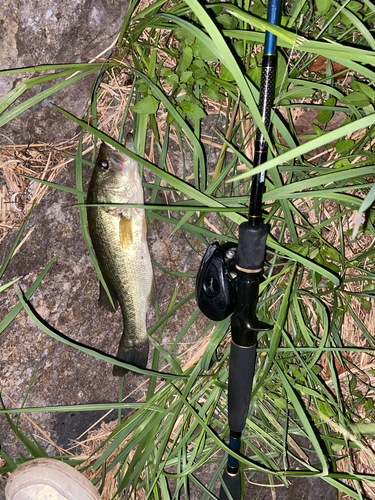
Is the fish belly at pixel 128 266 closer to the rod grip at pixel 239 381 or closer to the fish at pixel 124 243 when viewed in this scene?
the fish at pixel 124 243

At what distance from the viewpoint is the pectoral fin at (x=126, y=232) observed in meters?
1.44

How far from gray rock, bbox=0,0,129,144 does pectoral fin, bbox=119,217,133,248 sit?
19.3 inches

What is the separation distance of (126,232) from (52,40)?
81cm

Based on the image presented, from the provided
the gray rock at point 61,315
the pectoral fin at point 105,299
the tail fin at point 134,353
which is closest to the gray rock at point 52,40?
the gray rock at point 61,315

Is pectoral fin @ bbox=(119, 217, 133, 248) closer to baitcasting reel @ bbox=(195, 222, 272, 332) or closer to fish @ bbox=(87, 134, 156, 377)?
fish @ bbox=(87, 134, 156, 377)

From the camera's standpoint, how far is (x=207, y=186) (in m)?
1.54

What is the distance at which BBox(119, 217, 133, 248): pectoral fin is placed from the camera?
4.72 feet

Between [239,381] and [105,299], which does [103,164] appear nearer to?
[105,299]

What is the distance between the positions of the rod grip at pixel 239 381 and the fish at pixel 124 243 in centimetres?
44

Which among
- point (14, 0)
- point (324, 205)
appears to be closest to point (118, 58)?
point (14, 0)

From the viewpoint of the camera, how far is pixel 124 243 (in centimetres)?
145

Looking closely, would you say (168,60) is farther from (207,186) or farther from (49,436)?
(49,436)

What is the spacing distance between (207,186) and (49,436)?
1.32m

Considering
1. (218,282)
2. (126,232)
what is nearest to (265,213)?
(218,282)
